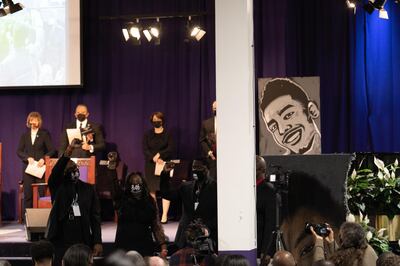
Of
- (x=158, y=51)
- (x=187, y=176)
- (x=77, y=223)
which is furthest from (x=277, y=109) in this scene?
(x=77, y=223)

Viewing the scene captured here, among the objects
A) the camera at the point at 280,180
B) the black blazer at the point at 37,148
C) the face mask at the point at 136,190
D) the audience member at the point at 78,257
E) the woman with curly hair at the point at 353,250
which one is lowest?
the woman with curly hair at the point at 353,250

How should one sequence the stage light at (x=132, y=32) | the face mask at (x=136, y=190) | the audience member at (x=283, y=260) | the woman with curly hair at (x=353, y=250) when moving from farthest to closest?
the stage light at (x=132, y=32), the face mask at (x=136, y=190), the woman with curly hair at (x=353, y=250), the audience member at (x=283, y=260)

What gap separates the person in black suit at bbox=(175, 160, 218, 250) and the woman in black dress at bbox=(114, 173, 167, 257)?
14.4 inches

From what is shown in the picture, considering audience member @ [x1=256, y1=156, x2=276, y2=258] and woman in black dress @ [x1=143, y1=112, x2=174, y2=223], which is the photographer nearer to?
audience member @ [x1=256, y1=156, x2=276, y2=258]

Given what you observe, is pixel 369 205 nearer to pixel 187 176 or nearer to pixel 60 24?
pixel 187 176

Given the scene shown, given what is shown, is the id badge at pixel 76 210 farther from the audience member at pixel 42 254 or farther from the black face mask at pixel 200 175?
the audience member at pixel 42 254

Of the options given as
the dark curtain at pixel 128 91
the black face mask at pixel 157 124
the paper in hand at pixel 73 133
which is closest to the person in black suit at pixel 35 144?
the paper in hand at pixel 73 133

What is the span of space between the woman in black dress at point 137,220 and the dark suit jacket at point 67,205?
0.75ft

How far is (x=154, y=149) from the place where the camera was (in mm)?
9820

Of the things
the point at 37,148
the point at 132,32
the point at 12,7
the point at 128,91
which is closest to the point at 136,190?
the point at 12,7

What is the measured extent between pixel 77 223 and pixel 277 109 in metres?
3.95

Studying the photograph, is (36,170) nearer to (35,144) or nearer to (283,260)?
(35,144)

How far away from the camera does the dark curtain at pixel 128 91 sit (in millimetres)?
10820

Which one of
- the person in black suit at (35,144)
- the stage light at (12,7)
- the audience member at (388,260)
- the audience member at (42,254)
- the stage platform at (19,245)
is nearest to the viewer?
the audience member at (388,260)
